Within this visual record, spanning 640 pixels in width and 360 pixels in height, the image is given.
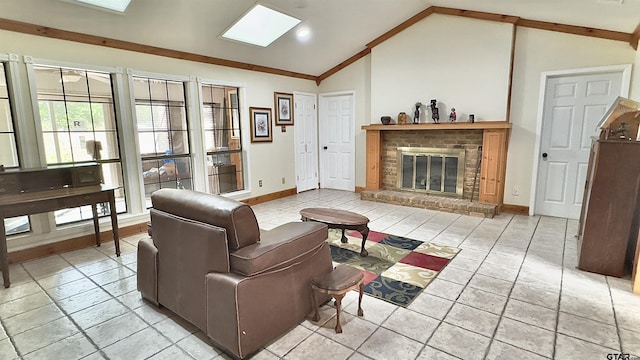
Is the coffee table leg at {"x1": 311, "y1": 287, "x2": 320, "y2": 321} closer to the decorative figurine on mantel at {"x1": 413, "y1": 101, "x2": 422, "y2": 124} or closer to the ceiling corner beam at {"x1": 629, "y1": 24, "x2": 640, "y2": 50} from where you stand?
the decorative figurine on mantel at {"x1": 413, "y1": 101, "x2": 422, "y2": 124}

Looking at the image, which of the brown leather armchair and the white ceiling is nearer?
the brown leather armchair

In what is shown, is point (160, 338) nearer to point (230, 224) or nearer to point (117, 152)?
point (230, 224)

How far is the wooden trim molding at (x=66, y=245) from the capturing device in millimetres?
3330

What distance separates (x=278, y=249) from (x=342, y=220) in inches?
59.2

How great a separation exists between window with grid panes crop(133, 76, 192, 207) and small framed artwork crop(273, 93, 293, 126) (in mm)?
1773

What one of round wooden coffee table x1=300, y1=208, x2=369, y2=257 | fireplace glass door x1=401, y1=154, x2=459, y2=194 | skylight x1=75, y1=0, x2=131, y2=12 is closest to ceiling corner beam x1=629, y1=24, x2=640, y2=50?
fireplace glass door x1=401, y1=154, x2=459, y2=194

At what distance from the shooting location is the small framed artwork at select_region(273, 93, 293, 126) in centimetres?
601

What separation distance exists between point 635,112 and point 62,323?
495cm

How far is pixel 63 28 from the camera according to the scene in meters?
3.37

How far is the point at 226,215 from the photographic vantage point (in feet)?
5.88

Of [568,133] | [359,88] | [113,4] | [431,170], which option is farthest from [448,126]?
[113,4]

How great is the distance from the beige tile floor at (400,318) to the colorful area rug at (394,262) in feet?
0.36

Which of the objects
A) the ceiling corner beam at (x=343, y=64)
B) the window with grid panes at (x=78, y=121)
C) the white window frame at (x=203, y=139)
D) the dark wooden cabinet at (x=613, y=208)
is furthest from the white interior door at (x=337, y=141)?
the dark wooden cabinet at (x=613, y=208)

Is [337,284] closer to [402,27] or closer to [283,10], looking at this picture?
[283,10]
